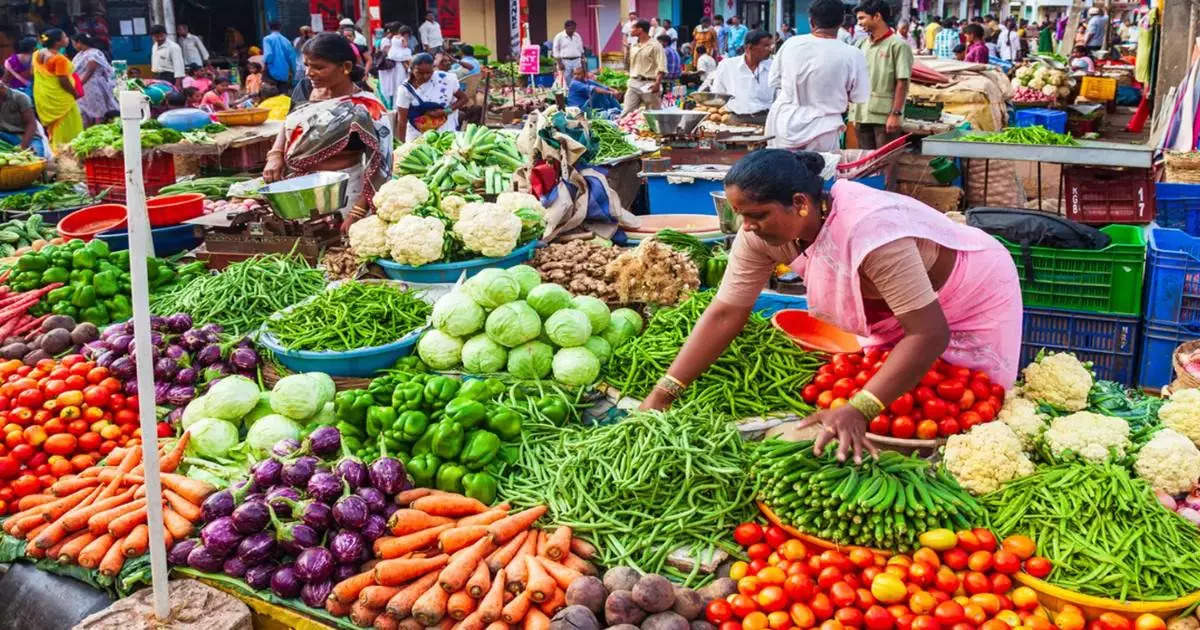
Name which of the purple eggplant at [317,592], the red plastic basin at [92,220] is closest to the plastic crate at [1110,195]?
the purple eggplant at [317,592]

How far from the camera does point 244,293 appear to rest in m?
4.68

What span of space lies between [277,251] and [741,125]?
18.1 feet

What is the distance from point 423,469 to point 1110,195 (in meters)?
5.10

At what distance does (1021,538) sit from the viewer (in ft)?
8.45

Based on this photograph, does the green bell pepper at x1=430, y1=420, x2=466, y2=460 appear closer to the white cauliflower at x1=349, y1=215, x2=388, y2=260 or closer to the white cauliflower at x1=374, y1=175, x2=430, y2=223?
the white cauliflower at x1=349, y1=215, x2=388, y2=260

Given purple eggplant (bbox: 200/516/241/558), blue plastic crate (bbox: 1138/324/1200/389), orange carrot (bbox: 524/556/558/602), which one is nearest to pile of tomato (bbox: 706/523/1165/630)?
orange carrot (bbox: 524/556/558/602)

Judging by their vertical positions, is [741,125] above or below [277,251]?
above

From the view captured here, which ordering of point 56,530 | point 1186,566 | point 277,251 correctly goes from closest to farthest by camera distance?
point 1186,566 → point 56,530 → point 277,251

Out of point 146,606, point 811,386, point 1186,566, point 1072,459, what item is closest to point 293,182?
point 146,606

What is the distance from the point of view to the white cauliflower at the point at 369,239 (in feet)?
16.2

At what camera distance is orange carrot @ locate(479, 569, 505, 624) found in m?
2.61

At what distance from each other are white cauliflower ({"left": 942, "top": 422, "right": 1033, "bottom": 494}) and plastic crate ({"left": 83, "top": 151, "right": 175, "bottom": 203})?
6.81 metres

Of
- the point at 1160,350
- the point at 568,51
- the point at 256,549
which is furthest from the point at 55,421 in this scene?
the point at 568,51

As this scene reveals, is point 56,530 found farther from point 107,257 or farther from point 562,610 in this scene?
point 107,257
